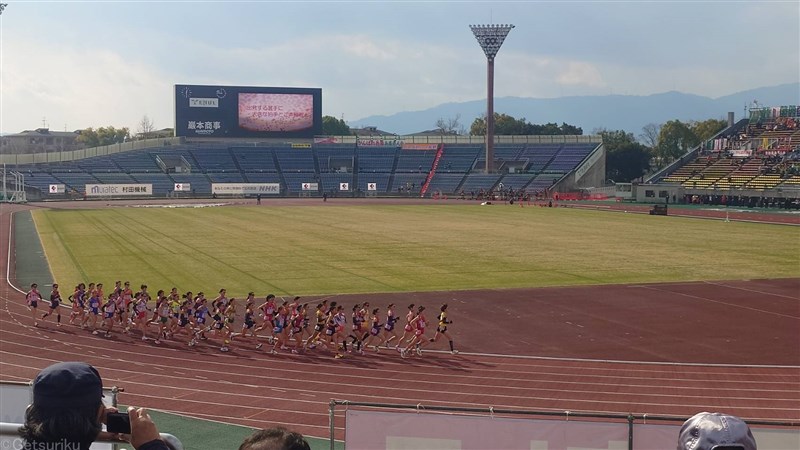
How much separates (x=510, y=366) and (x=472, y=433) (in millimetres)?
12584

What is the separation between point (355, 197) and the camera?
380 feet

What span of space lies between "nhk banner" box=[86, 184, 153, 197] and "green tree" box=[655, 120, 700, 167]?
87.9m

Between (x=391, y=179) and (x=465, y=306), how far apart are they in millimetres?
96338

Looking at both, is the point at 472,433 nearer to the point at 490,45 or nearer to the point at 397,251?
the point at 397,251

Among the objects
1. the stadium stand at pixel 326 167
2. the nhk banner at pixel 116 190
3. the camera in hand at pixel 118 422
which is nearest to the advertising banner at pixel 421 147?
the stadium stand at pixel 326 167

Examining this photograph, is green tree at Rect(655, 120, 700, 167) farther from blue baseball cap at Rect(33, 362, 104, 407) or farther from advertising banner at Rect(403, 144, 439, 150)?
blue baseball cap at Rect(33, 362, 104, 407)

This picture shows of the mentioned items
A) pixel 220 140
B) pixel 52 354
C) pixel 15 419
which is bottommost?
pixel 52 354

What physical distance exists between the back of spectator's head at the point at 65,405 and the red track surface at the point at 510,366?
1252 centimetres

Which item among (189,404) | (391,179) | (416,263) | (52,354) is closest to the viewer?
(189,404)

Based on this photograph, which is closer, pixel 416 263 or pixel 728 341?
pixel 728 341

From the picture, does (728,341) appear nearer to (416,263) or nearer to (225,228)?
(416,263)

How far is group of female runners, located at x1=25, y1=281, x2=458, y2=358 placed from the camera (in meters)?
23.6

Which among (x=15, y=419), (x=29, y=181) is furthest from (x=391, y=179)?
(x=15, y=419)

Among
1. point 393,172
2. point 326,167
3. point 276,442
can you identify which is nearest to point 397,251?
point 276,442
